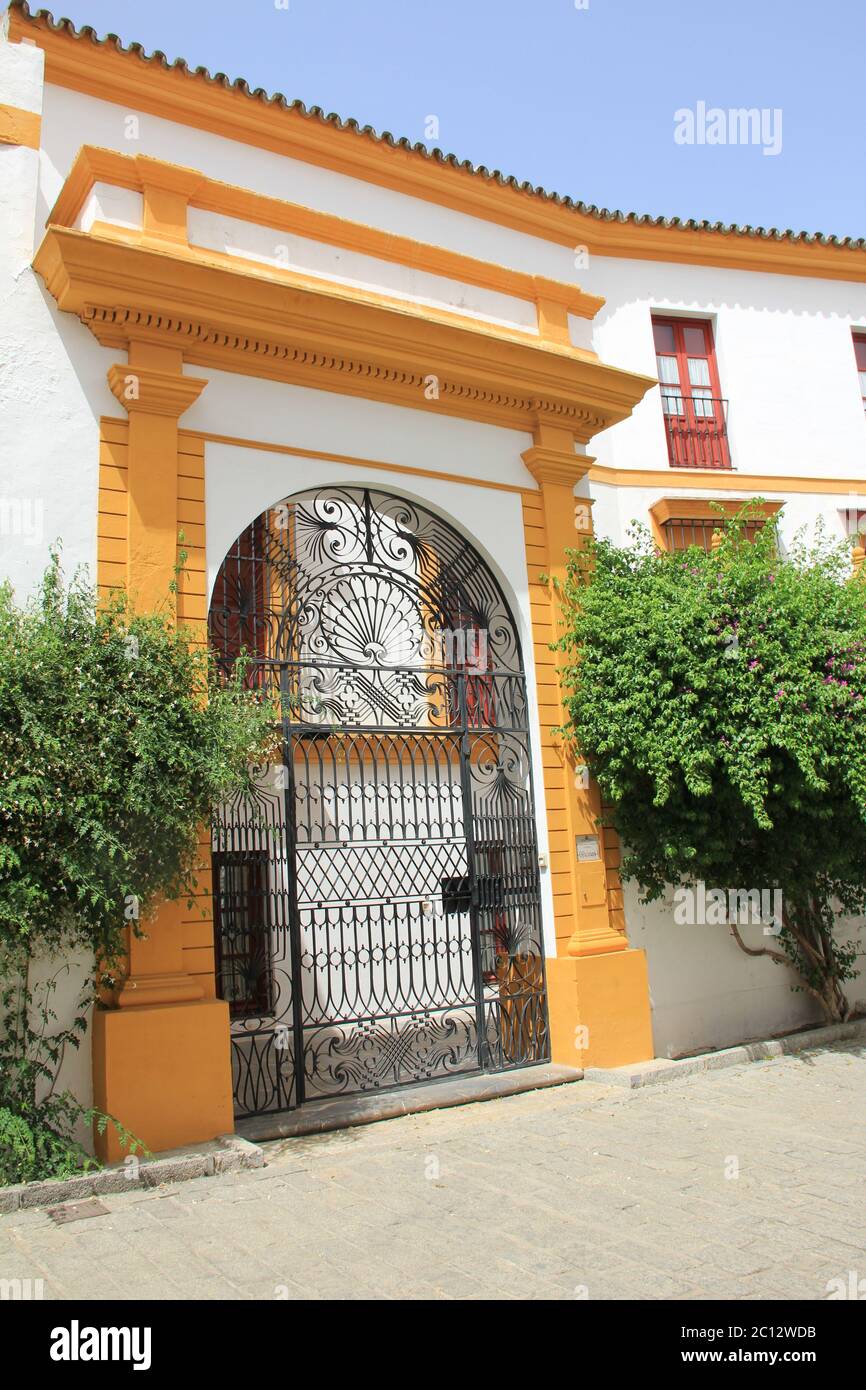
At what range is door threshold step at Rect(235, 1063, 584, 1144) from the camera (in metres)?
6.14

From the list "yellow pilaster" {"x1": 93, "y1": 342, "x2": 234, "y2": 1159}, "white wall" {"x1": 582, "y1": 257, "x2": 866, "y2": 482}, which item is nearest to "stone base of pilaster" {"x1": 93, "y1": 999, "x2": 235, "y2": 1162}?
"yellow pilaster" {"x1": 93, "y1": 342, "x2": 234, "y2": 1159}

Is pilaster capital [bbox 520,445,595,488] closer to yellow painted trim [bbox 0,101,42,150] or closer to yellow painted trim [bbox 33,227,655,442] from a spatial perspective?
yellow painted trim [bbox 33,227,655,442]

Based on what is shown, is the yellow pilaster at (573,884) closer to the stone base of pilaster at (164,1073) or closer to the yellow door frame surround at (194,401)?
the yellow door frame surround at (194,401)

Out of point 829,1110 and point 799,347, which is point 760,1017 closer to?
point 829,1110

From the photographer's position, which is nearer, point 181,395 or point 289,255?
point 181,395

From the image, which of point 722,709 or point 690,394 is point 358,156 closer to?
point 690,394

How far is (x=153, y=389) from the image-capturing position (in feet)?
21.1

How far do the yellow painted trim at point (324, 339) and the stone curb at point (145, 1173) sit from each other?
15.5 ft

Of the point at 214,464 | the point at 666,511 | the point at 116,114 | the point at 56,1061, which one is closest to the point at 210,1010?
the point at 56,1061

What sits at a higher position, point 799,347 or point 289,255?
point 799,347

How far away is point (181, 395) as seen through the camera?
653 centimetres

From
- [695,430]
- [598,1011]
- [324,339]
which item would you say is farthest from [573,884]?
[695,430]
